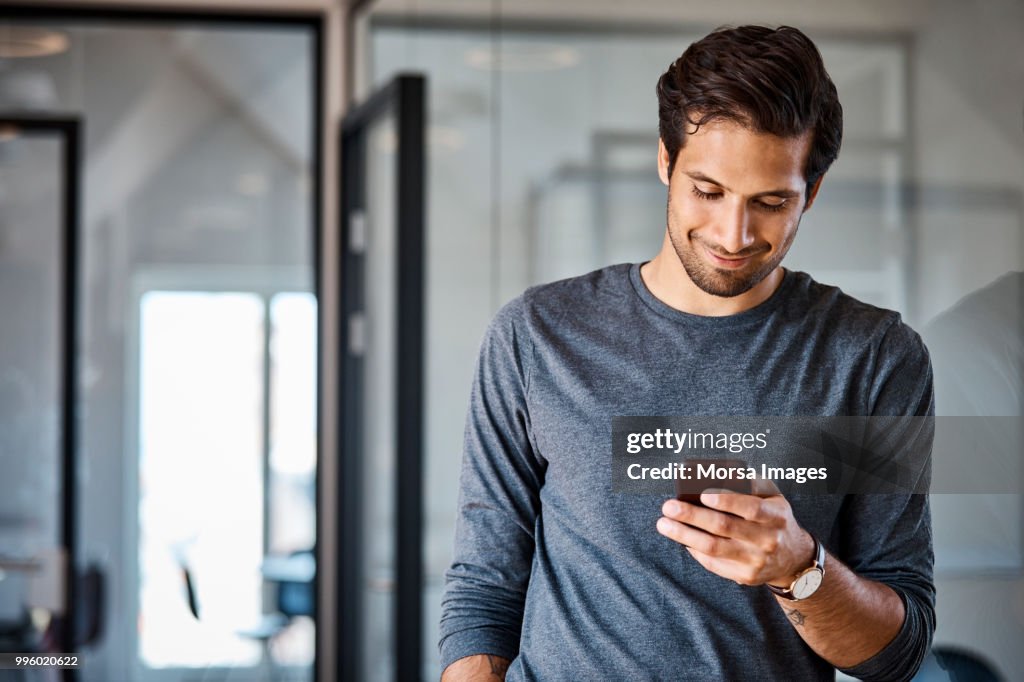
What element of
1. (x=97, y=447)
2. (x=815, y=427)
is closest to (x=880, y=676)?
(x=815, y=427)

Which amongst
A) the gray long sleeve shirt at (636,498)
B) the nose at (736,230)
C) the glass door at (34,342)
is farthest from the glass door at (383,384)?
the nose at (736,230)

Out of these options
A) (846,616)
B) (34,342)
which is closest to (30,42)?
(34,342)

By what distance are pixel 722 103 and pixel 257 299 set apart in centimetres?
318

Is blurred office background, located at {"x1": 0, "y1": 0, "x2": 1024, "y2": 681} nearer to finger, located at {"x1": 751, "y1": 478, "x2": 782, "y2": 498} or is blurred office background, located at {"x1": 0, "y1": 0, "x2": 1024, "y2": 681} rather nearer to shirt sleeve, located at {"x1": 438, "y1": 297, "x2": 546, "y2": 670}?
shirt sleeve, located at {"x1": 438, "y1": 297, "x2": 546, "y2": 670}

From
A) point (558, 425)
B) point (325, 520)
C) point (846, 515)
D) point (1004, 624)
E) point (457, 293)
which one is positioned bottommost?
point (325, 520)

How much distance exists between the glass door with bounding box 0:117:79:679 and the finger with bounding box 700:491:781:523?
135 inches

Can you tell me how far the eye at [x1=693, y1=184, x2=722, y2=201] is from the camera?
1.38 metres

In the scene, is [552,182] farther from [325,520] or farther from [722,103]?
[325,520]

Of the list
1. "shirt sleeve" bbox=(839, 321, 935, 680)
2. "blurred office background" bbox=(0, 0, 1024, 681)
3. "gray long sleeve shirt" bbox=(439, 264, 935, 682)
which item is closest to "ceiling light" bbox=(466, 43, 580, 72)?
"blurred office background" bbox=(0, 0, 1024, 681)

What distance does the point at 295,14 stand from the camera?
14.3 ft

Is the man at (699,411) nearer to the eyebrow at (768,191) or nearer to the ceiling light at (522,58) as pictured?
the eyebrow at (768,191)

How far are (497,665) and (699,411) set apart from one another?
40 centimetres

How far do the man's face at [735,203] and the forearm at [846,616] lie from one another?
0.35m

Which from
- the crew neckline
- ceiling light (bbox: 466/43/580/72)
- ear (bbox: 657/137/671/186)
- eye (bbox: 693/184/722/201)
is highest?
ceiling light (bbox: 466/43/580/72)
